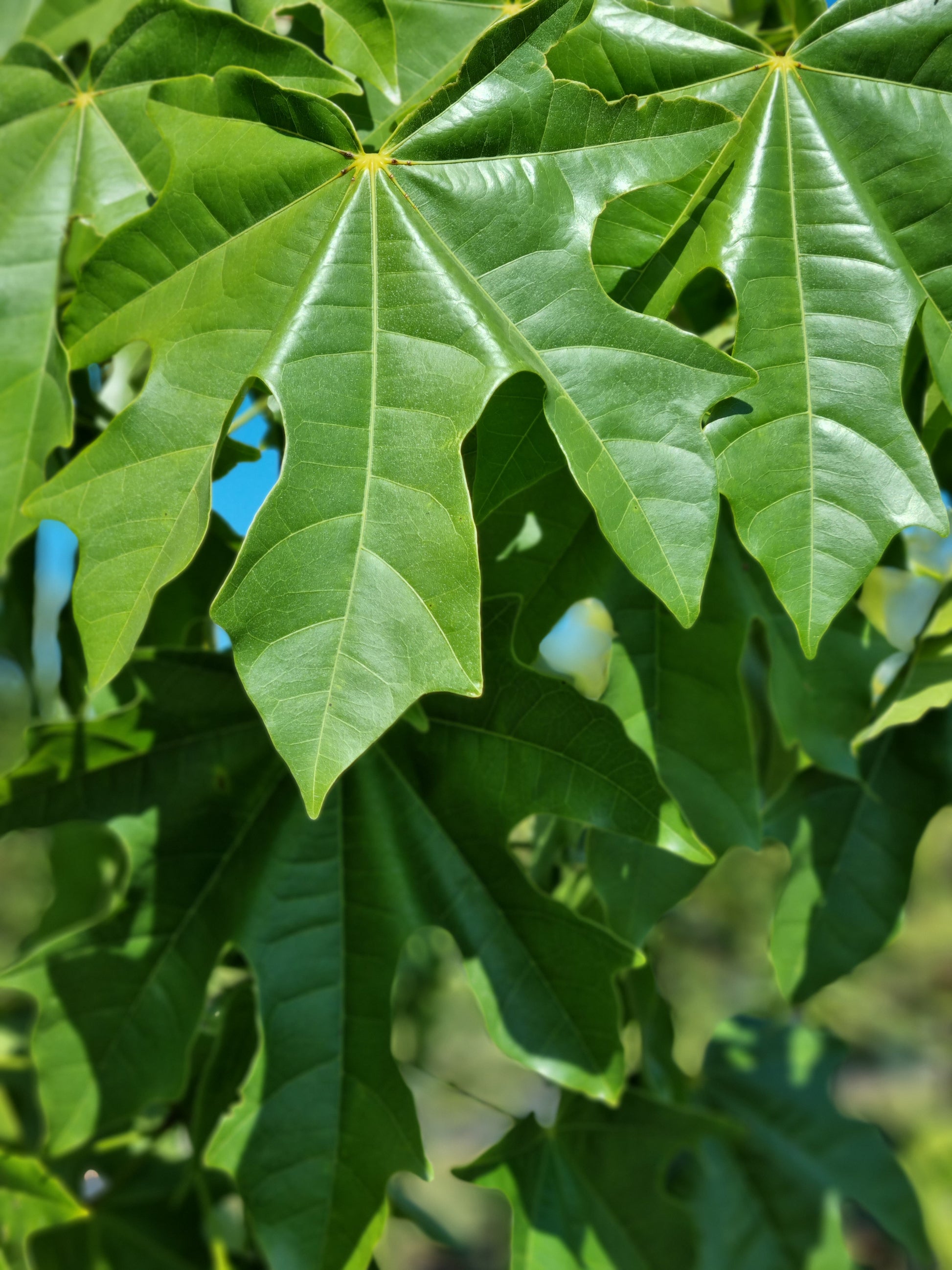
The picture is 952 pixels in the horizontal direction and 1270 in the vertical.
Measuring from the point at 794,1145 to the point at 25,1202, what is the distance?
54.8 inches

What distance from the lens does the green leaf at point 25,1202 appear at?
1.44 metres

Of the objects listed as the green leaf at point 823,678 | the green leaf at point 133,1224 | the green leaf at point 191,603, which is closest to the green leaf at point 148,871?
the green leaf at point 191,603

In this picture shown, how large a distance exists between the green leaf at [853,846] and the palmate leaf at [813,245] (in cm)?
63

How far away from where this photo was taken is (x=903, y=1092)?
41.2ft

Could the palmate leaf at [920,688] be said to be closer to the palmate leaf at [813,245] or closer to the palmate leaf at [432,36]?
the palmate leaf at [813,245]

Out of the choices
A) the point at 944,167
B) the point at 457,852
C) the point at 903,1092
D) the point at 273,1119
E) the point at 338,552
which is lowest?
the point at 903,1092

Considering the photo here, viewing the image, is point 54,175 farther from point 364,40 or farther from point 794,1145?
point 794,1145

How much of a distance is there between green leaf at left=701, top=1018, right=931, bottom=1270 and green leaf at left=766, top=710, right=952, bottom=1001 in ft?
2.36

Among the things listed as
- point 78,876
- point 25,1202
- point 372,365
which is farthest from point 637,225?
point 78,876

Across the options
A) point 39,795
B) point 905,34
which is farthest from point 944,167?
point 39,795

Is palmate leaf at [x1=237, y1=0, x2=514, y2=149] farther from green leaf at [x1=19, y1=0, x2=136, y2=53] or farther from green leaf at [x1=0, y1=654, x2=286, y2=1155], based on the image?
green leaf at [x1=0, y1=654, x2=286, y2=1155]

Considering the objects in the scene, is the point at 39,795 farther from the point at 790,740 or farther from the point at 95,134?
the point at 790,740

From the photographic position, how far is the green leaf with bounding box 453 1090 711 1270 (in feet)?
4.66

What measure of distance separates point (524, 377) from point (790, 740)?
2.11 ft
